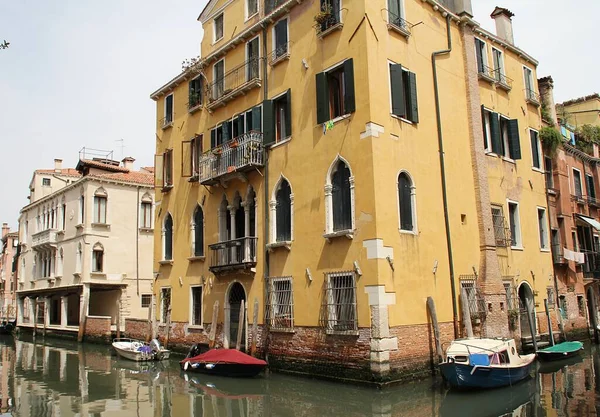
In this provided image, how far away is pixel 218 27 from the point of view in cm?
2022

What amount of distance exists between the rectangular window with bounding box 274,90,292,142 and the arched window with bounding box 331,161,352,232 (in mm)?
2379

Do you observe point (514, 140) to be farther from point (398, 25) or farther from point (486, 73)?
point (398, 25)

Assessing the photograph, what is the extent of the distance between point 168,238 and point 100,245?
9718mm

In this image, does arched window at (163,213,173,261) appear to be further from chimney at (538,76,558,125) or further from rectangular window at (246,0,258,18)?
chimney at (538,76,558,125)

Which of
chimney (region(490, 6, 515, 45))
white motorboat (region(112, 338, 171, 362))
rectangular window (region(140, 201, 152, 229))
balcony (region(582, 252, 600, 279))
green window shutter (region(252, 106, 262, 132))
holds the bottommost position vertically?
white motorboat (region(112, 338, 171, 362))

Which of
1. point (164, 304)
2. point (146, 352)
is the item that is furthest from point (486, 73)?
point (146, 352)

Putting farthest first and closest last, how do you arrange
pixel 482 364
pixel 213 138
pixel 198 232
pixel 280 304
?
pixel 198 232 → pixel 213 138 → pixel 280 304 → pixel 482 364

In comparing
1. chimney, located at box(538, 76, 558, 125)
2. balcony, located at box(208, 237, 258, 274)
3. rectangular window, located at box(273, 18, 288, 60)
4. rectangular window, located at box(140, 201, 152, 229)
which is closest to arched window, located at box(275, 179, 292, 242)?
balcony, located at box(208, 237, 258, 274)

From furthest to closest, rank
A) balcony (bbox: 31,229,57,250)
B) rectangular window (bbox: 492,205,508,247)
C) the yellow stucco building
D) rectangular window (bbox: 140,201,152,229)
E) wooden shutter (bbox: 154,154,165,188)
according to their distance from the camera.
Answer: balcony (bbox: 31,229,57,250), rectangular window (bbox: 140,201,152,229), wooden shutter (bbox: 154,154,165,188), rectangular window (bbox: 492,205,508,247), the yellow stucco building

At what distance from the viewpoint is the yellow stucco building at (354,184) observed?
44.2 feet

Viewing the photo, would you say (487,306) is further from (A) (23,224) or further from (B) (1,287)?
(B) (1,287)

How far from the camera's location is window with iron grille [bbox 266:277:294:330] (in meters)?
15.1

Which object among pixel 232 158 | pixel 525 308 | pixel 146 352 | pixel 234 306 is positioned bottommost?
pixel 146 352

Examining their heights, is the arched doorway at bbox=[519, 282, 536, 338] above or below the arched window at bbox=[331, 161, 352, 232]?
below
